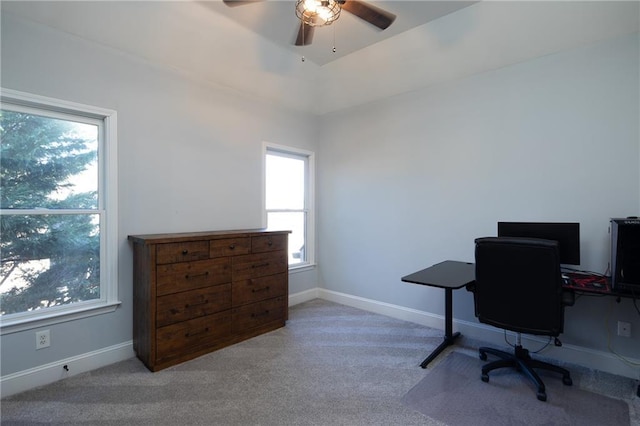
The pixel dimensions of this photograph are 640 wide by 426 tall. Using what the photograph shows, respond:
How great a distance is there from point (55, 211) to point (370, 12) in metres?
2.74

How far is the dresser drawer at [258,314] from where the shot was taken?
118 inches

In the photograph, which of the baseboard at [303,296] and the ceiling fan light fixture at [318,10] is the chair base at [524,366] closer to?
the baseboard at [303,296]

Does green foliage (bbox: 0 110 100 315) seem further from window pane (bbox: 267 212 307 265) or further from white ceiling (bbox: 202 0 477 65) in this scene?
window pane (bbox: 267 212 307 265)

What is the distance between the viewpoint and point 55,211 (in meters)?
2.37

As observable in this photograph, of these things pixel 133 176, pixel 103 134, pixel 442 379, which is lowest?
pixel 442 379

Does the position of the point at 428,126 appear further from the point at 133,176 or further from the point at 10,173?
the point at 10,173

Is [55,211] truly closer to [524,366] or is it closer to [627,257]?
[524,366]

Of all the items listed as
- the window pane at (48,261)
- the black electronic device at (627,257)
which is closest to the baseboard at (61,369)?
the window pane at (48,261)

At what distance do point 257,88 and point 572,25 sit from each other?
2913 millimetres

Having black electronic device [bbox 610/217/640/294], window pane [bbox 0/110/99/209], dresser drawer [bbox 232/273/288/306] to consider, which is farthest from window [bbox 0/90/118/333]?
black electronic device [bbox 610/217/640/294]

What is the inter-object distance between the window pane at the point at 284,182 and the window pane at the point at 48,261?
191 cm

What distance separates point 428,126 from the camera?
11.2ft

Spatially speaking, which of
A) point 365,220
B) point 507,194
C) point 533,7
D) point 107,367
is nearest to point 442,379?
point 507,194

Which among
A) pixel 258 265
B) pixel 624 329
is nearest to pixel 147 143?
pixel 258 265
